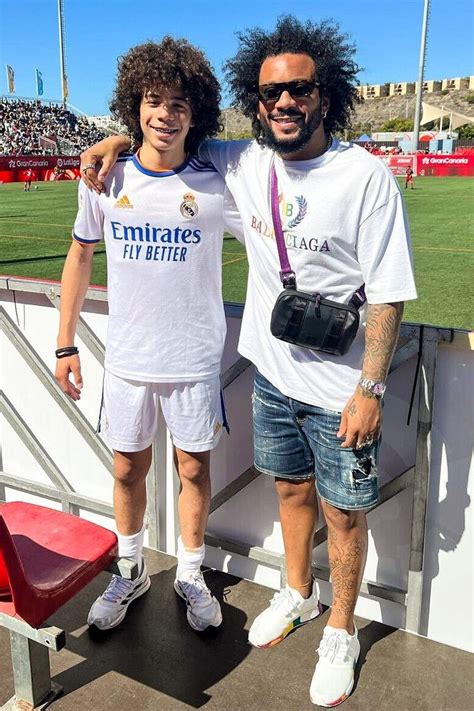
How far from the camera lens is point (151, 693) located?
7.12ft

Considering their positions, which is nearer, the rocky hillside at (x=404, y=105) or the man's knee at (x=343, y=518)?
the man's knee at (x=343, y=518)

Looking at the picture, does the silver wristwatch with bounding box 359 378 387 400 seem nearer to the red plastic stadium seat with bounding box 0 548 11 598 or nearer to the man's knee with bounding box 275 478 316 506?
the man's knee with bounding box 275 478 316 506

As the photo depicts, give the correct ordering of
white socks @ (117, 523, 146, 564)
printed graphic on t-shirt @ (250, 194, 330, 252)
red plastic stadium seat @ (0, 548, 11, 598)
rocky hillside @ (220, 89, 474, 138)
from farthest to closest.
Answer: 1. rocky hillside @ (220, 89, 474, 138)
2. white socks @ (117, 523, 146, 564)
3. printed graphic on t-shirt @ (250, 194, 330, 252)
4. red plastic stadium seat @ (0, 548, 11, 598)

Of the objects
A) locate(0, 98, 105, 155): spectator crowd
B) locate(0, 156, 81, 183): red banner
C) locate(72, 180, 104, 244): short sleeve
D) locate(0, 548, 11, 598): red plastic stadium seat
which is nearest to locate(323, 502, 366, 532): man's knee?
locate(0, 548, 11, 598): red plastic stadium seat

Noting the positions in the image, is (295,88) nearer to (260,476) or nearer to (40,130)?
(260,476)

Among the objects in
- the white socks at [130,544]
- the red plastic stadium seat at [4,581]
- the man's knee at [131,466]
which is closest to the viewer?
the red plastic stadium seat at [4,581]

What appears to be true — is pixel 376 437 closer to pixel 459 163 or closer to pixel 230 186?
pixel 230 186

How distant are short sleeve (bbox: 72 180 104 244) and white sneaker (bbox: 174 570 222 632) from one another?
135cm

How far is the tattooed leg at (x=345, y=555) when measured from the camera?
7.11 feet

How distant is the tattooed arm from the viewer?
1901 mm

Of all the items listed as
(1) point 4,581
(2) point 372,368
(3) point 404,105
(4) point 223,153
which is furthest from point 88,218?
(3) point 404,105

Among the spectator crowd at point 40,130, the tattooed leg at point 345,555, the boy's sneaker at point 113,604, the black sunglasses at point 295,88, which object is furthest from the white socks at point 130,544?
the spectator crowd at point 40,130

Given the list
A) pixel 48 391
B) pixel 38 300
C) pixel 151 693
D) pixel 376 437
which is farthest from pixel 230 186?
pixel 151 693

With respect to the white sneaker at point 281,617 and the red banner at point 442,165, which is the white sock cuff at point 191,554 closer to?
the white sneaker at point 281,617
